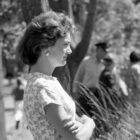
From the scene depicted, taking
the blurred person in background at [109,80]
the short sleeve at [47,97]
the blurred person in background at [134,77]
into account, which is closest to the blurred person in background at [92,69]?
the blurred person in background at [109,80]

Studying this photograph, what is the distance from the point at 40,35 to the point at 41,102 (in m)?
0.39

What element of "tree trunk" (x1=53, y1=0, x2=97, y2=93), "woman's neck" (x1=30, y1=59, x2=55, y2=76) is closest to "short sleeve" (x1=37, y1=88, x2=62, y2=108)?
"woman's neck" (x1=30, y1=59, x2=55, y2=76)

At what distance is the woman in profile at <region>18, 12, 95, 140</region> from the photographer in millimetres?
2910

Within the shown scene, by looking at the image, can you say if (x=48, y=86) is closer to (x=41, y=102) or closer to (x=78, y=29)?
(x=41, y=102)

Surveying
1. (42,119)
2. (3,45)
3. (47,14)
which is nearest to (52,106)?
(42,119)

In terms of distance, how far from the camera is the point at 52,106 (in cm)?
289

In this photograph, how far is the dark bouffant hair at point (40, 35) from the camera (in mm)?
3051

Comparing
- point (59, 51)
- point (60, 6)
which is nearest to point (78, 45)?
point (60, 6)

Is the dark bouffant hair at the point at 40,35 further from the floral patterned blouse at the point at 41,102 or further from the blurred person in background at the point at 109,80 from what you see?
the blurred person in background at the point at 109,80

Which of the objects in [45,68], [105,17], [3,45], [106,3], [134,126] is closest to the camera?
[45,68]

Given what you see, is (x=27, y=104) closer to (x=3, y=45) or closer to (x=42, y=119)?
(x=42, y=119)

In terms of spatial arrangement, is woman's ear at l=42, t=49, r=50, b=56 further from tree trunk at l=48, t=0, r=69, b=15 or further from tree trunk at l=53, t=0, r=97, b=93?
tree trunk at l=48, t=0, r=69, b=15

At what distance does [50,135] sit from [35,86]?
0.94ft

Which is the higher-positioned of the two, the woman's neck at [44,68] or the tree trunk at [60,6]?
the woman's neck at [44,68]
